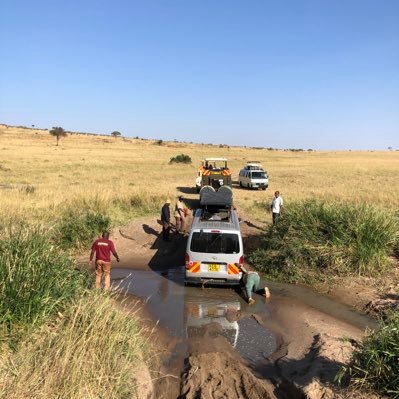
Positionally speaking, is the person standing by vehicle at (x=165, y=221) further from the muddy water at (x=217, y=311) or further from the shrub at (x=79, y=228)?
the muddy water at (x=217, y=311)

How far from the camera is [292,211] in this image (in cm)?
Result: 1427

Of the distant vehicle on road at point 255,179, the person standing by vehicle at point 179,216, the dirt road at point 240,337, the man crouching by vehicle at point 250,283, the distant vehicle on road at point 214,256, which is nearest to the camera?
the dirt road at point 240,337

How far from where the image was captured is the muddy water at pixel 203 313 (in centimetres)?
824

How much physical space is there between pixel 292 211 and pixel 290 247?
170 cm

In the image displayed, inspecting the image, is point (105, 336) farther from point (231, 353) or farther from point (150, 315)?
point (150, 315)

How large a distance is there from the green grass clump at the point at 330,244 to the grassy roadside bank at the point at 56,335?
6824 mm

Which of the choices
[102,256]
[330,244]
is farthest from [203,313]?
[330,244]

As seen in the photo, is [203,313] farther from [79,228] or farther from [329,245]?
[79,228]

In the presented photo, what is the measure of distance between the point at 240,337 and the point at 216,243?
2.89 m

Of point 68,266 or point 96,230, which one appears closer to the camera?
point 68,266

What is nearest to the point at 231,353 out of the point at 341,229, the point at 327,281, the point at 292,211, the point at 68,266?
the point at 68,266

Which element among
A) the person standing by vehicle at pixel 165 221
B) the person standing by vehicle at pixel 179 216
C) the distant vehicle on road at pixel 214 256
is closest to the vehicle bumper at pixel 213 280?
the distant vehicle on road at pixel 214 256

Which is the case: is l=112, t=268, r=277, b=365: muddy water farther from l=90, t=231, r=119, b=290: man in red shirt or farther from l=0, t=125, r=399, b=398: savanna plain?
l=0, t=125, r=399, b=398: savanna plain

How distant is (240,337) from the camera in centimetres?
852
